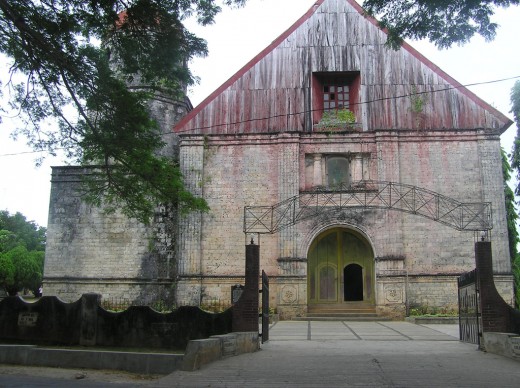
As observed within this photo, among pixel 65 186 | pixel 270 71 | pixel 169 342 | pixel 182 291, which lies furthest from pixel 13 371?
pixel 270 71

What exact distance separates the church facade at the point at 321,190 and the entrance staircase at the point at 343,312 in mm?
96

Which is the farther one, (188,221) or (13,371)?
(188,221)

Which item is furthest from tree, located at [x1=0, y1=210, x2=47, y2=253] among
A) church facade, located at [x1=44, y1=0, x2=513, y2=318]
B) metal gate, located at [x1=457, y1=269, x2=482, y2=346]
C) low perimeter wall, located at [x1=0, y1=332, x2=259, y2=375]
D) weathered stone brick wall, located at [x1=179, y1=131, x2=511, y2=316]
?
metal gate, located at [x1=457, y1=269, x2=482, y2=346]

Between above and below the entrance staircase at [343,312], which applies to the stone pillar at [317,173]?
above

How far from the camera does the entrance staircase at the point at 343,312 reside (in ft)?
68.9

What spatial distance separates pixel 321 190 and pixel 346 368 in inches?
524

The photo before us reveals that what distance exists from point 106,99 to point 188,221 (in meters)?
10.8

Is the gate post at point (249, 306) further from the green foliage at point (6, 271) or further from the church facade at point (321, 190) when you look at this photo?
the green foliage at point (6, 271)

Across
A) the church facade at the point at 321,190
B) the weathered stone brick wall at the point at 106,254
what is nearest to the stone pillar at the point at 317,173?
the church facade at the point at 321,190

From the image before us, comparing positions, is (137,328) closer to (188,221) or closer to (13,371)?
(13,371)

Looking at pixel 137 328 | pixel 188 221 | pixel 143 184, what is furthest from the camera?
pixel 188 221

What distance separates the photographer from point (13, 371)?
11156mm

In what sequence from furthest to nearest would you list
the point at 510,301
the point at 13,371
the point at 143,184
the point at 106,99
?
the point at 510,301 → the point at 143,184 → the point at 106,99 → the point at 13,371

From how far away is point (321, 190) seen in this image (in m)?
22.3
